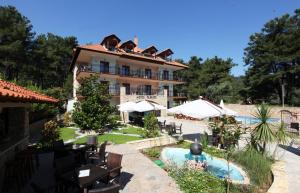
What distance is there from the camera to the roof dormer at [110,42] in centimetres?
3262

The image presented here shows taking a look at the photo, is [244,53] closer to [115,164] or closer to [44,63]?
[44,63]

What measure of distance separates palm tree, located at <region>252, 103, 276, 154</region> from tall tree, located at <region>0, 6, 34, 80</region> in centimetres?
4174

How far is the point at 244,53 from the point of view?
53.9 m

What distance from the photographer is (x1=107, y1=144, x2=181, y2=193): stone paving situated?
282 inches

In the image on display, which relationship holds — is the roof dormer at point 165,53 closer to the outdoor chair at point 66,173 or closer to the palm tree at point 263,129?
the palm tree at point 263,129

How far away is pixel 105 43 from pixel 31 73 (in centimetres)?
2361

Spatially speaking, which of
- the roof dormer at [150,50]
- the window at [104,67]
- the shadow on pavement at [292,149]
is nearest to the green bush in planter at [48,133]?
the shadow on pavement at [292,149]

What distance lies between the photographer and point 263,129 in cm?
1033

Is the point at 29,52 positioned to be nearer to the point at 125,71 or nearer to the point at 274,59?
the point at 125,71

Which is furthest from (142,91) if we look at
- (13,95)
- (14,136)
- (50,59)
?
(13,95)

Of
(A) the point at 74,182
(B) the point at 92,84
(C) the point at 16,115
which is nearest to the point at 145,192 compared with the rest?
(A) the point at 74,182

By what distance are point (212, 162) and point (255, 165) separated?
2426 mm

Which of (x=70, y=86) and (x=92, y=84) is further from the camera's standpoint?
(x=70, y=86)

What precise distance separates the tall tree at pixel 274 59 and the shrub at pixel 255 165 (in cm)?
4059
